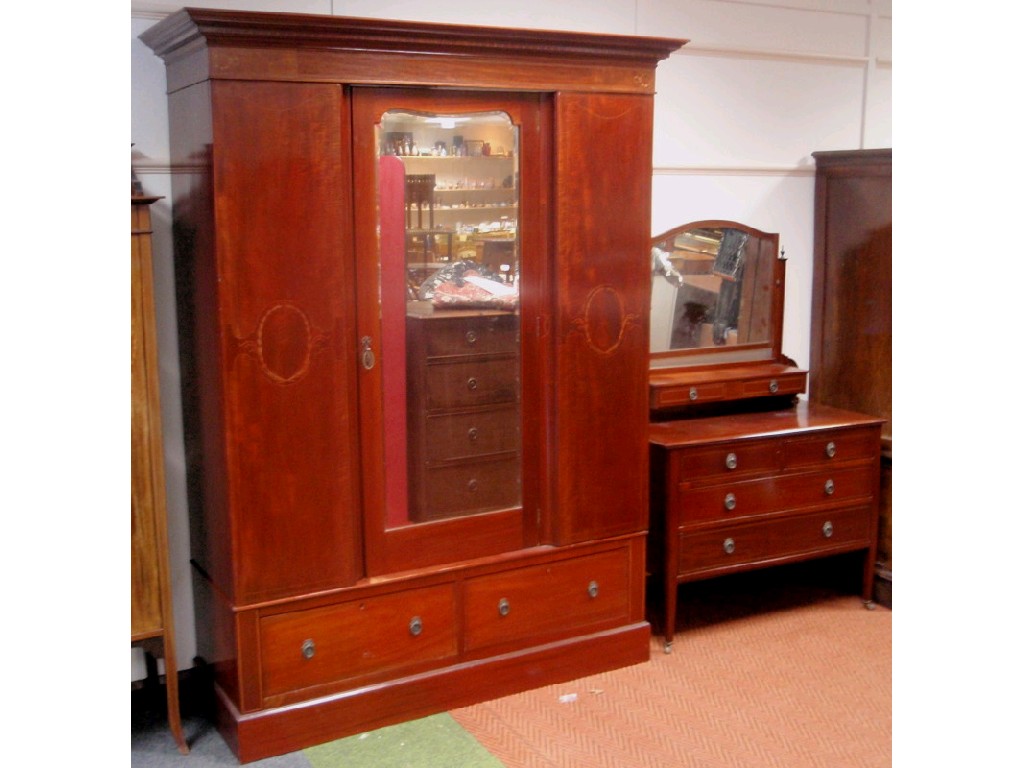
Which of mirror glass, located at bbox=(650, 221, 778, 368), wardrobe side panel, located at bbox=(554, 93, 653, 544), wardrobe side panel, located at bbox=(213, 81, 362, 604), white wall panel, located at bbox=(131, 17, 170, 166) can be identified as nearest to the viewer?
wardrobe side panel, located at bbox=(213, 81, 362, 604)

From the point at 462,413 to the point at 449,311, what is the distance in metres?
0.31

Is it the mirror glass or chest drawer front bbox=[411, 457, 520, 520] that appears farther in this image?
the mirror glass

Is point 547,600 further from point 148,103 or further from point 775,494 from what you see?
point 148,103

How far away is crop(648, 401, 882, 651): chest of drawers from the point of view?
350 cm

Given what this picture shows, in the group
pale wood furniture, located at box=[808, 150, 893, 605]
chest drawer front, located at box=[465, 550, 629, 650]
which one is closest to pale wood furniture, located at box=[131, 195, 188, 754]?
chest drawer front, located at box=[465, 550, 629, 650]

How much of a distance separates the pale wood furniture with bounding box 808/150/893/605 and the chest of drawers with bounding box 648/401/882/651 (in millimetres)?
212

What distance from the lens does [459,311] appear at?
3.07 meters

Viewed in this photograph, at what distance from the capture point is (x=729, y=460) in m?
3.54

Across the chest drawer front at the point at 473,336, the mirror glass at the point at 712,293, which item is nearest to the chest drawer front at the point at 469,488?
the chest drawer front at the point at 473,336

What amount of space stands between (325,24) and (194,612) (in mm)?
1816

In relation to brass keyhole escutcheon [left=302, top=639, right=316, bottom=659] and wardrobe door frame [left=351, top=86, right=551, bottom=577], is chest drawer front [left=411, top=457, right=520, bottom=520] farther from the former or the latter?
brass keyhole escutcheon [left=302, top=639, right=316, bottom=659]

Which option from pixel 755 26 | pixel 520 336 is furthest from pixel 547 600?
pixel 755 26
